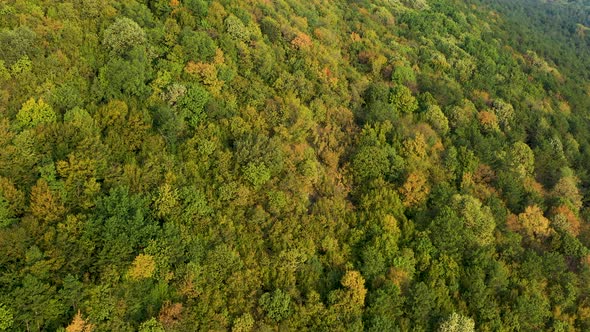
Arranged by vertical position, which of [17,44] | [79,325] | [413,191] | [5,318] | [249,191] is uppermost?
[17,44]

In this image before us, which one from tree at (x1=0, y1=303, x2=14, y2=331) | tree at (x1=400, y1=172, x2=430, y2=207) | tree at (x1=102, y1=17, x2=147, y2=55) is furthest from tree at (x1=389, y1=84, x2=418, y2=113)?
tree at (x1=0, y1=303, x2=14, y2=331)

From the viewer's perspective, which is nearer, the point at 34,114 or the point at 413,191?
the point at 34,114

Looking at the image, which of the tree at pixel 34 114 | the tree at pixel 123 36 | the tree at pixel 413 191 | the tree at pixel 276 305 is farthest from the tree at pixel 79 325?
the tree at pixel 413 191

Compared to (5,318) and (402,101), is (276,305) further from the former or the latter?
(402,101)

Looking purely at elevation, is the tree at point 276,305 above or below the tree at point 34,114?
below

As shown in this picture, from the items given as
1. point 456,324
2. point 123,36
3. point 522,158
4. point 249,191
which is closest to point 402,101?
point 522,158

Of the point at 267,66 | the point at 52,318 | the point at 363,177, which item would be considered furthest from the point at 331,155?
the point at 52,318

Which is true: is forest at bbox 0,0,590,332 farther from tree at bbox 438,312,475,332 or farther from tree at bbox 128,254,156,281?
tree at bbox 438,312,475,332

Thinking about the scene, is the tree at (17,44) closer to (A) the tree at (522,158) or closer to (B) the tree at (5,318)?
(B) the tree at (5,318)
